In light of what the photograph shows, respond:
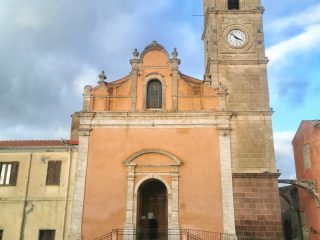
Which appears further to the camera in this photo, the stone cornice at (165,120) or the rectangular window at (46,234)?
the stone cornice at (165,120)

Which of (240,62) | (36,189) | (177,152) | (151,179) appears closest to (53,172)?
(36,189)

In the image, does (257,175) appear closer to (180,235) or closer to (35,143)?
(180,235)

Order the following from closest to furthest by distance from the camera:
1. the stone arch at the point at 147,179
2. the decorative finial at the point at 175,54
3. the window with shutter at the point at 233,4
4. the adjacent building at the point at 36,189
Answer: the stone arch at the point at 147,179 < the adjacent building at the point at 36,189 < the decorative finial at the point at 175,54 < the window with shutter at the point at 233,4

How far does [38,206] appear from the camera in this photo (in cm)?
1964

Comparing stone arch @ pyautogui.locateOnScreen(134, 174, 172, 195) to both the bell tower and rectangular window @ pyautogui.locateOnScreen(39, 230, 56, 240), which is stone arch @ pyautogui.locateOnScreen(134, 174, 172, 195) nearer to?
the bell tower

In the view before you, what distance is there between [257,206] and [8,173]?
13502 mm

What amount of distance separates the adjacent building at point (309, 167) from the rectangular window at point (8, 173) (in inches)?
697

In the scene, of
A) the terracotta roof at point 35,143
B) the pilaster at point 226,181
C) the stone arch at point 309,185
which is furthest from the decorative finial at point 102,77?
the stone arch at point 309,185

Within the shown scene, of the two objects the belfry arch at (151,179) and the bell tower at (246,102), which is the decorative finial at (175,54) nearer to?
the bell tower at (246,102)

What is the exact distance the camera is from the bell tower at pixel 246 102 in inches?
741

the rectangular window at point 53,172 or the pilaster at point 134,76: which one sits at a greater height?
the pilaster at point 134,76

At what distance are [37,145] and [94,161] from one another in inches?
154

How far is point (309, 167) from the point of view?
24750 millimetres

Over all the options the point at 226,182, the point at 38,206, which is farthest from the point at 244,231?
the point at 38,206
